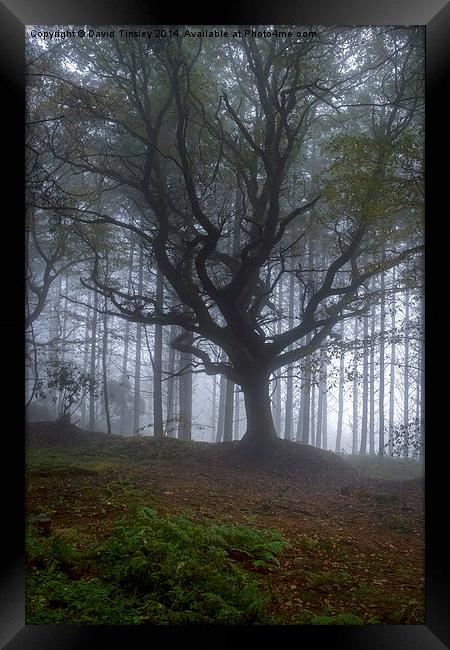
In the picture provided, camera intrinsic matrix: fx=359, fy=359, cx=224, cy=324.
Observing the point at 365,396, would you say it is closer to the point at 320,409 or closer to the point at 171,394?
the point at 320,409

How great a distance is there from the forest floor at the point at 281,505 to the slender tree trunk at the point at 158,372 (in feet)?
0.40

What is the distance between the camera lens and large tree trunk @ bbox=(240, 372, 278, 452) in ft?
→ 9.22

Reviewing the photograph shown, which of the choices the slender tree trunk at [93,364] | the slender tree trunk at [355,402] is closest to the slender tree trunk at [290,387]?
the slender tree trunk at [355,402]

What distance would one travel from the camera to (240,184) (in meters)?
2.92

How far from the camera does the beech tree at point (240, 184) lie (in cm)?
273

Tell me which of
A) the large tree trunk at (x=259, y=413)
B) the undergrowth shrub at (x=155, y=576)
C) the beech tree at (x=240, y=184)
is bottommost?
the undergrowth shrub at (x=155, y=576)

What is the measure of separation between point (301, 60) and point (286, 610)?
3.93 m

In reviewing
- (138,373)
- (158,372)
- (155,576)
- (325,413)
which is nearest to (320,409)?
(325,413)

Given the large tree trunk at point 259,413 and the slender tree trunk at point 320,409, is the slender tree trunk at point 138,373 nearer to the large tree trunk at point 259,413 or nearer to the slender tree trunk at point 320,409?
the large tree trunk at point 259,413

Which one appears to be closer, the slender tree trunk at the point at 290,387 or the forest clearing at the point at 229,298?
the forest clearing at the point at 229,298
